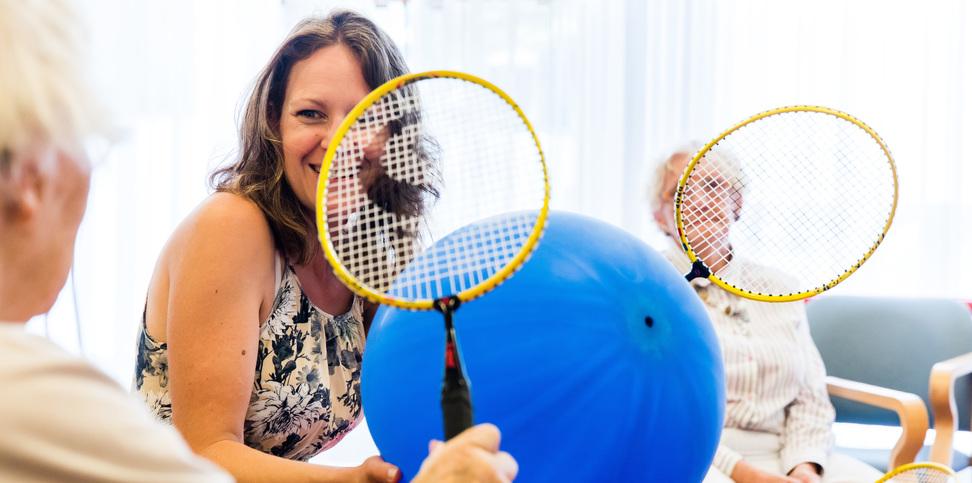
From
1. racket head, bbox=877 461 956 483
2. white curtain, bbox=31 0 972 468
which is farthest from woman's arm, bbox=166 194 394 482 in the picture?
white curtain, bbox=31 0 972 468

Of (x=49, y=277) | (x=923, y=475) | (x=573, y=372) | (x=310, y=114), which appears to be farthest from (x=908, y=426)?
(x=49, y=277)

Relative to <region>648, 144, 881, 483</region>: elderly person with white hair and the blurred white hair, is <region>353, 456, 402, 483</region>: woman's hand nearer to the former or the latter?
the blurred white hair

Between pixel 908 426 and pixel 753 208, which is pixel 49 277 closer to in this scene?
pixel 753 208

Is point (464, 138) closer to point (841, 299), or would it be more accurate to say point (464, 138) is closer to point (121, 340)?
point (841, 299)

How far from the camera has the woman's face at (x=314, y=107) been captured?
53.9 inches

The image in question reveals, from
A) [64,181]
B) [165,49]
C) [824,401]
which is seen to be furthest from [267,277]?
[165,49]

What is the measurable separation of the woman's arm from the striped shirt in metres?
1.28

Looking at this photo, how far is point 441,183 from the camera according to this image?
53.4 inches

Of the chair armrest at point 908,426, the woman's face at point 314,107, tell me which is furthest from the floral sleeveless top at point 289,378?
the chair armrest at point 908,426

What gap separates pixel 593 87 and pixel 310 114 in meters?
2.36

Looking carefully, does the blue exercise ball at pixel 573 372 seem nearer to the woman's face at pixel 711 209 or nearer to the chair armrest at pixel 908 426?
the woman's face at pixel 711 209

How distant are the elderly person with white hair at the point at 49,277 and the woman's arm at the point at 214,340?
1.38ft

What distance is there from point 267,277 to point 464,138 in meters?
0.40

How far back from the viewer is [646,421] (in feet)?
3.15
